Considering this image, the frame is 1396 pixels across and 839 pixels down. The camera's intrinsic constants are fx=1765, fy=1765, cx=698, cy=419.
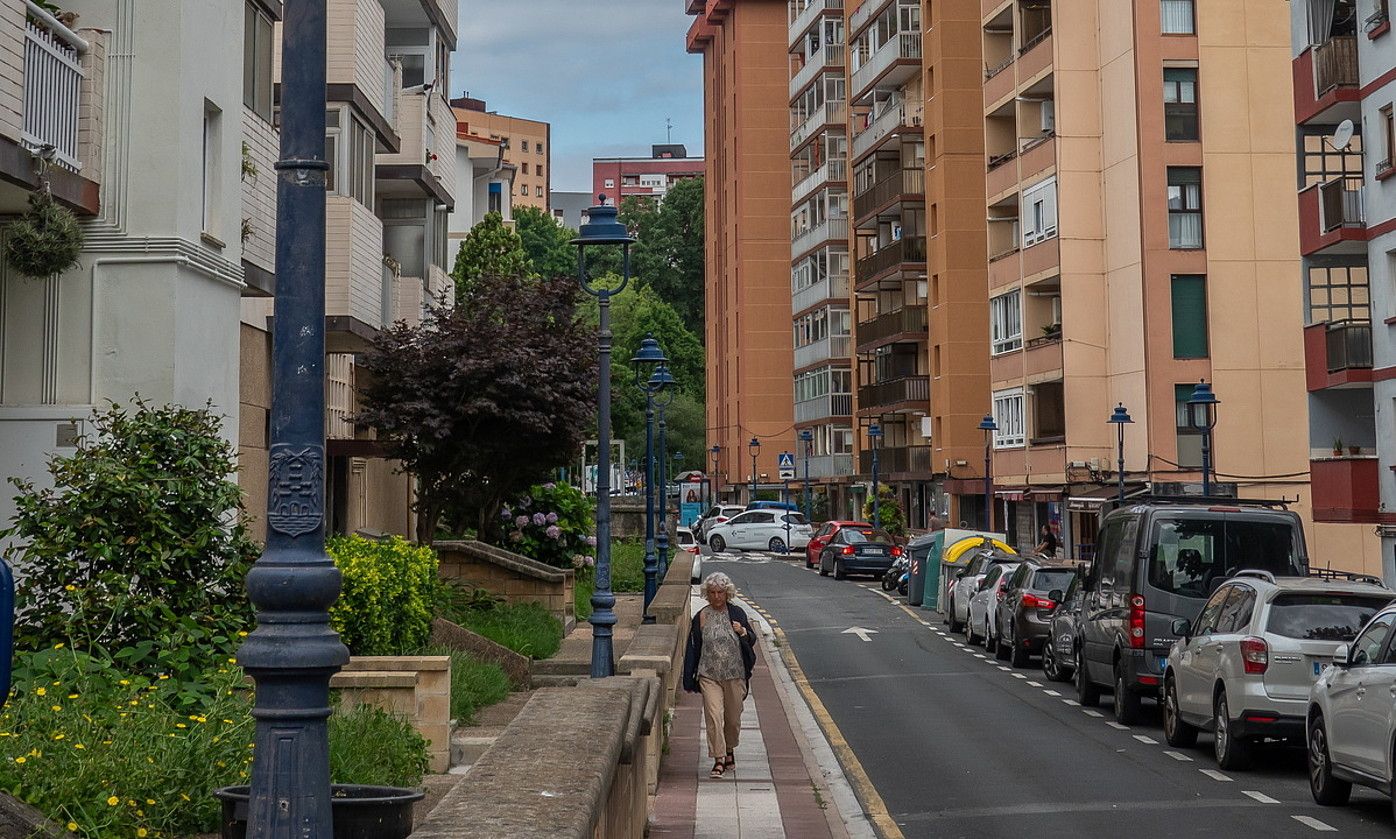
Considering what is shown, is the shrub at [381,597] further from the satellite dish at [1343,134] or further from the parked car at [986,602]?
the satellite dish at [1343,134]

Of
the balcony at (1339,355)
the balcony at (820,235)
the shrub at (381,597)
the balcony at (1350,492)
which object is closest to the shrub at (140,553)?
the shrub at (381,597)

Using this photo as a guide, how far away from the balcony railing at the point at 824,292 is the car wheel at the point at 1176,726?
6444 cm

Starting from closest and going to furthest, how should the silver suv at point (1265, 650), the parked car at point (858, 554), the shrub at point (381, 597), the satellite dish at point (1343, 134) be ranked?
the shrub at point (381, 597) < the silver suv at point (1265, 650) < the satellite dish at point (1343, 134) < the parked car at point (858, 554)

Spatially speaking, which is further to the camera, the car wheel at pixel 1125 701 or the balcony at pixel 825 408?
the balcony at pixel 825 408

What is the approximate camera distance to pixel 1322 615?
15.8 meters

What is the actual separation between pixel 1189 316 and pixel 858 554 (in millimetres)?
12466

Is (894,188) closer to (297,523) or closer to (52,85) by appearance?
(52,85)

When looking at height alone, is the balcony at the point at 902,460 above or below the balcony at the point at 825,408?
below

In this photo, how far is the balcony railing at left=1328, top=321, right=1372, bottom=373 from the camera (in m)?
33.4

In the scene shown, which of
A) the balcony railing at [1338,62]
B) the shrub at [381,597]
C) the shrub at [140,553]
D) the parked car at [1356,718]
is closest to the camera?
the shrub at [140,553]

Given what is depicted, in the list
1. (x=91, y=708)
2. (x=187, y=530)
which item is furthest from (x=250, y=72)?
(x=91, y=708)

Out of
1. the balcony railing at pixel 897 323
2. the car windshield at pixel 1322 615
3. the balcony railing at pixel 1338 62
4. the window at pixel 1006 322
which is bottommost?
the car windshield at pixel 1322 615

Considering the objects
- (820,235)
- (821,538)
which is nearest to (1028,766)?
(821,538)

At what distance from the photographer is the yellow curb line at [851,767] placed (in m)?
13.0
